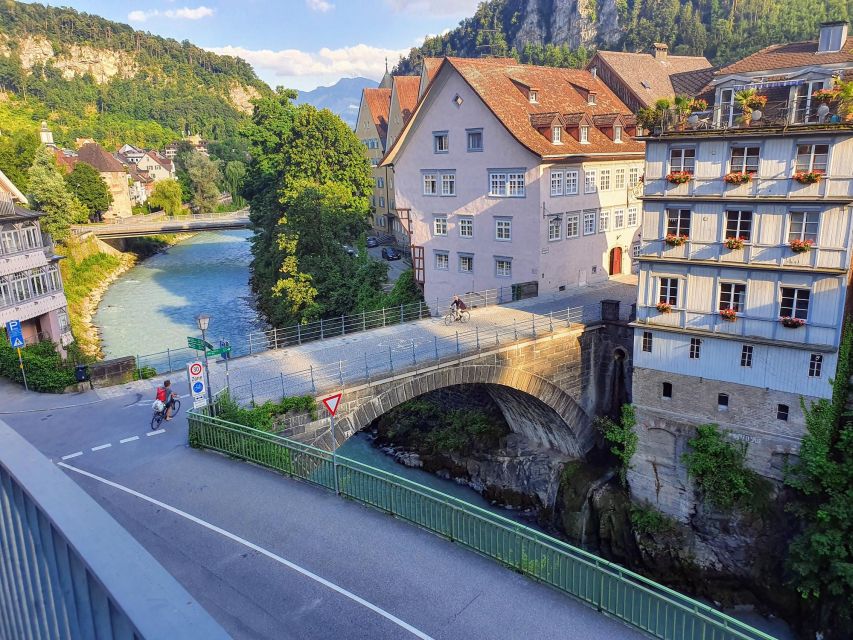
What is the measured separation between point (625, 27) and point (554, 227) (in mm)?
103718

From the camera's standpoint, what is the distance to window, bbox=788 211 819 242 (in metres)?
20.6

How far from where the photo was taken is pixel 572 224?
3384 cm

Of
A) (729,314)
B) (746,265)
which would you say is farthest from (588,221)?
(746,265)

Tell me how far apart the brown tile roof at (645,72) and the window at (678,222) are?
17677 mm

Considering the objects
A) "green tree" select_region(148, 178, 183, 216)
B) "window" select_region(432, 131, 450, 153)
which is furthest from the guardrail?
"green tree" select_region(148, 178, 183, 216)

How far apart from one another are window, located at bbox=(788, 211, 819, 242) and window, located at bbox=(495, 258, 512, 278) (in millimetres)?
14270

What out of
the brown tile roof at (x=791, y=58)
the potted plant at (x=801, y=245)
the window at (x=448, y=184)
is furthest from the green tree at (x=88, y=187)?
the potted plant at (x=801, y=245)

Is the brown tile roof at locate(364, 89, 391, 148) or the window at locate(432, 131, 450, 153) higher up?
the brown tile roof at locate(364, 89, 391, 148)

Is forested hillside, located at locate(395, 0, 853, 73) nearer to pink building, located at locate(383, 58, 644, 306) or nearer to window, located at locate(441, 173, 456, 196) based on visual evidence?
pink building, located at locate(383, 58, 644, 306)

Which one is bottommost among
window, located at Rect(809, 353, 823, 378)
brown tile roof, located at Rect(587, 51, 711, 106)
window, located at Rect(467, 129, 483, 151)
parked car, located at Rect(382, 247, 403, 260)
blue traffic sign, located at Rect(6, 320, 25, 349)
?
window, located at Rect(809, 353, 823, 378)

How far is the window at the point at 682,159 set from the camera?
2280 cm

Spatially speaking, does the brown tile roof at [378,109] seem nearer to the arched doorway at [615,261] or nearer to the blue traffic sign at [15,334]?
the arched doorway at [615,261]

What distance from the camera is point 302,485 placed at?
1390 centimetres

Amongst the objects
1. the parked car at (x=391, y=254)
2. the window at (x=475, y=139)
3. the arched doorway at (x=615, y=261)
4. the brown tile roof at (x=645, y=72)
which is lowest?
the parked car at (x=391, y=254)
